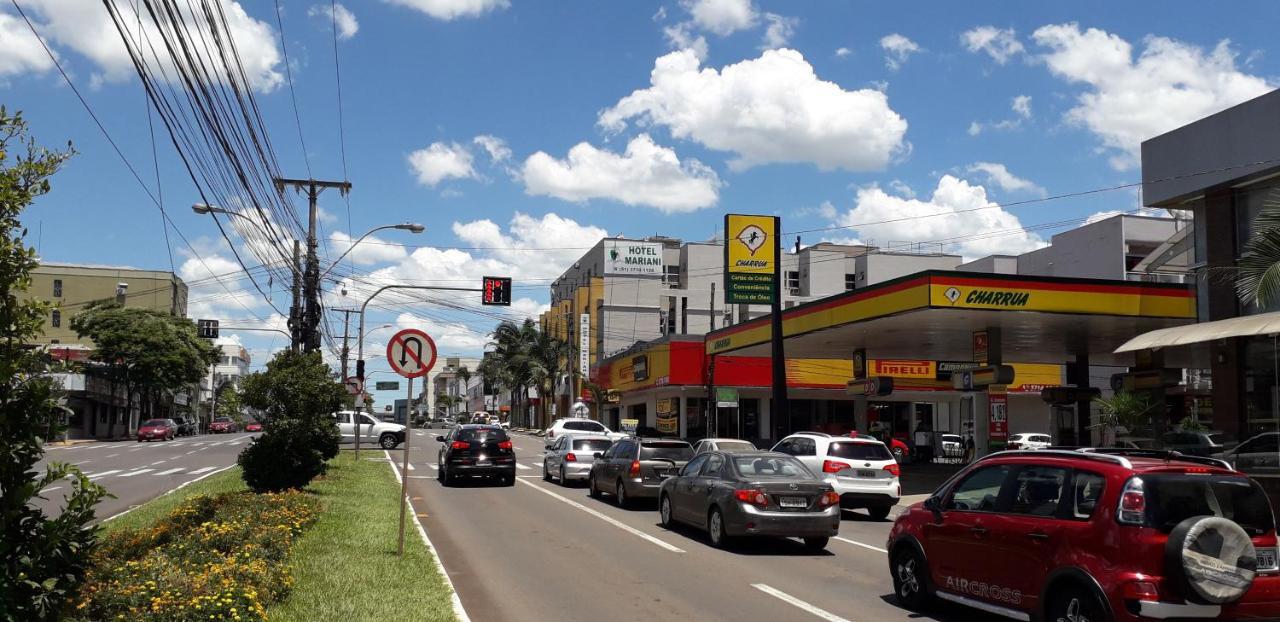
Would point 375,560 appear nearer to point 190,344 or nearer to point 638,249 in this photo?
point 638,249

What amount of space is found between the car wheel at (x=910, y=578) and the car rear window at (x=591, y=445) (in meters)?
17.3

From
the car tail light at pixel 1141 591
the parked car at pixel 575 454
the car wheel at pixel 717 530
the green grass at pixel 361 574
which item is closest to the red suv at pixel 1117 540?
the car tail light at pixel 1141 591

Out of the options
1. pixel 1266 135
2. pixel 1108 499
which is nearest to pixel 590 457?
pixel 1266 135

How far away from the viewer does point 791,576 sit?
11891 mm

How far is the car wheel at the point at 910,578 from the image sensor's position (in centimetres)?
948

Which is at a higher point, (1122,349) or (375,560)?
(1122,349)

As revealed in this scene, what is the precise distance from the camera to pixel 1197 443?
20.6 meters

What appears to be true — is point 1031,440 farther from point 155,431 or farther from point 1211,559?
point 155,431

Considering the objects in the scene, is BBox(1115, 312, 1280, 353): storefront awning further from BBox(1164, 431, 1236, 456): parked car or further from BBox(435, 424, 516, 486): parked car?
BBox(435, 424, 516, 486): parked car

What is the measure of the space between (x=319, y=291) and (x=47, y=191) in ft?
77.8

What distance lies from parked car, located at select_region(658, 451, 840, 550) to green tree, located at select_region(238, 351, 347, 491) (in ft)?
27.2

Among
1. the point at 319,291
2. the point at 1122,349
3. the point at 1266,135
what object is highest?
the point at 1266,135

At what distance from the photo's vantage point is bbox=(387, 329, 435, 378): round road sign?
12.2 meters

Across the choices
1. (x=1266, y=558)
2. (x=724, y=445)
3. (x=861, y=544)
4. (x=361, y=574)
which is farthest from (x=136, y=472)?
(x=1266, y=558)
